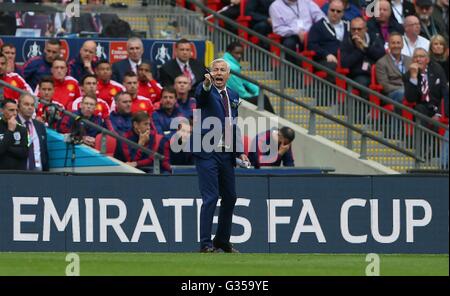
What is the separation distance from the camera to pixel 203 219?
16.5 meters

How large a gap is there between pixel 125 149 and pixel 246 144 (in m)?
1.86

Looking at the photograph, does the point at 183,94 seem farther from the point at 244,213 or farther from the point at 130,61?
the point at 244,213

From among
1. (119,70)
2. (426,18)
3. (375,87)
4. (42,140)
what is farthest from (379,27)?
(42,140)

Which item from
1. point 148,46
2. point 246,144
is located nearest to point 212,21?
point 148,46

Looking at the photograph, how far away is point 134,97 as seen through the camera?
22438 mm

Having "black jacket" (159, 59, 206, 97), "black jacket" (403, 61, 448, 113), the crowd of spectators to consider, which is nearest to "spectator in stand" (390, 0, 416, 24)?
the crowd of spectators

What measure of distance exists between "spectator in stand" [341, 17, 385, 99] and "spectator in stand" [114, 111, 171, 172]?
488cm

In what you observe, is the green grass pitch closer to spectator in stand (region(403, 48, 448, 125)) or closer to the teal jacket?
the teal jacket

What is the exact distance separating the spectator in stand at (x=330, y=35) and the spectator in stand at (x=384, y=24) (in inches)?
21.8

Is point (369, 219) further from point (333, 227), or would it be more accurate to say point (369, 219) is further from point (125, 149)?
point (125, 149)

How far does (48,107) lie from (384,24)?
750 centimetres

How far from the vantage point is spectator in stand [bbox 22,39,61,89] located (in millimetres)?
22359

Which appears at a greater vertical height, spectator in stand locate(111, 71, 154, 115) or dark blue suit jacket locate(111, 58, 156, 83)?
dark blue suit jacket locate(111, 58, 156, 83)

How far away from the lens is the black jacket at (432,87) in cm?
2473
